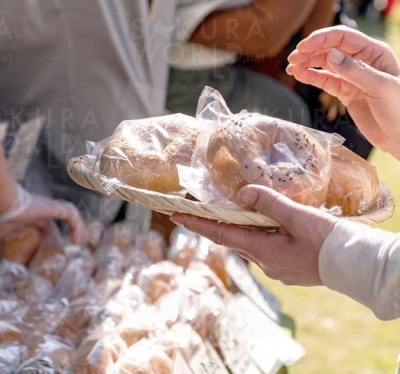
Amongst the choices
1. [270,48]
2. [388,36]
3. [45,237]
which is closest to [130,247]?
[45,237]

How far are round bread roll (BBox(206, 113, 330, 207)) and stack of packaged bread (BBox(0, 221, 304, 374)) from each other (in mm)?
368

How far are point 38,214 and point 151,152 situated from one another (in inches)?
23.1

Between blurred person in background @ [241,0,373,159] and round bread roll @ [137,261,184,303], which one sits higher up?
blurred person in background @ [241,0,373,159]

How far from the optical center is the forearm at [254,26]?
224 centimetres

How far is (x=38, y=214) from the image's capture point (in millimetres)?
1603

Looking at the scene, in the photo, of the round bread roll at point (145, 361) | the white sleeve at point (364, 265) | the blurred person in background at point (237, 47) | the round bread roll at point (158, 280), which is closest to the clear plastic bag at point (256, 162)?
the white sleeve at point (364, 265)

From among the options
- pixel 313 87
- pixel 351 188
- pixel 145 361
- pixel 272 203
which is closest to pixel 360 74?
pixel 351 188

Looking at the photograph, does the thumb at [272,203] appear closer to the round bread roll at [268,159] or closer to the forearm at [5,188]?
the round bread roll at [268,159]

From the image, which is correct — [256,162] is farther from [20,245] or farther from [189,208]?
[20,245]

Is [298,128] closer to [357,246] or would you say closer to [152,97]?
[357,246]

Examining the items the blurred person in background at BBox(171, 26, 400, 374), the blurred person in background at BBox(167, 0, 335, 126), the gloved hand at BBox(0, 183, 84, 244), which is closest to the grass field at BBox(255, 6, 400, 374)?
the blurred person in background at BBox(167, 0, 335, 126)

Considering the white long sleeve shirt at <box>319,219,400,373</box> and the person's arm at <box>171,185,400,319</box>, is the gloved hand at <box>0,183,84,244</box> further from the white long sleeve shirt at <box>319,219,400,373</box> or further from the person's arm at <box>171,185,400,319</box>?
the white long sleeve shirt at <box>319,219,400,373</box>

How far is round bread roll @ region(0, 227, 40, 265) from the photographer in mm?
1553

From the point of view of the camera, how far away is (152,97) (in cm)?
217
